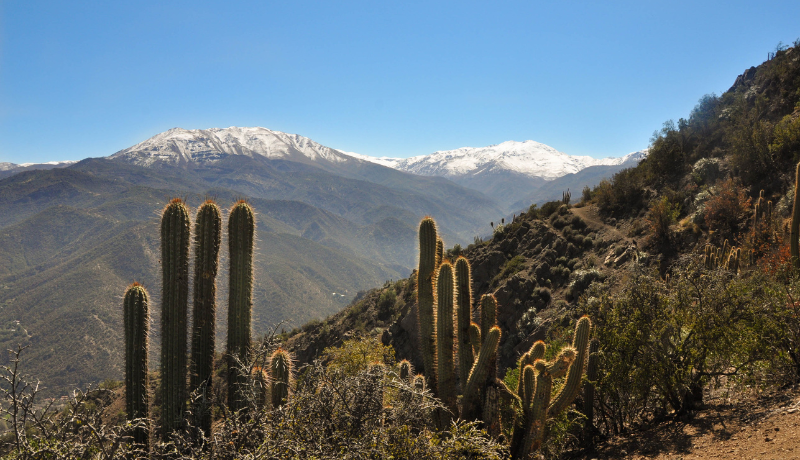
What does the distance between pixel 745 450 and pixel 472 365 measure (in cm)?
431

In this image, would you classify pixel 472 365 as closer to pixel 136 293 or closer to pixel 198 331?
pixel 198 331

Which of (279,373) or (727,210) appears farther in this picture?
(727,210)

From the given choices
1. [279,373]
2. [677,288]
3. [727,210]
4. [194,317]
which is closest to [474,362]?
[677,288]

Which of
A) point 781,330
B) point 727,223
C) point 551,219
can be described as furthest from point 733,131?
point 781,330

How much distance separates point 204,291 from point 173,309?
752mm

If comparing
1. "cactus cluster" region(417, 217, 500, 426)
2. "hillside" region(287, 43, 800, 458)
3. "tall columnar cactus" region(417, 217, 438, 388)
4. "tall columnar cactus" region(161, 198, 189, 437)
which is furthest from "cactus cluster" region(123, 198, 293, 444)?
"hillside" region(287, 43, 800, 458)

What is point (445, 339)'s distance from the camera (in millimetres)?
8242

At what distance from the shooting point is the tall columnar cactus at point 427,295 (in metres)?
8.69

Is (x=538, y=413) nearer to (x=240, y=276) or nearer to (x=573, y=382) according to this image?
(x=573, y=382)

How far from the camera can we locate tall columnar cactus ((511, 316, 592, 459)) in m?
7.25

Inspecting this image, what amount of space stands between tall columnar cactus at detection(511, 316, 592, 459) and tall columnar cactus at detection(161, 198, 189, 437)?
6.96m

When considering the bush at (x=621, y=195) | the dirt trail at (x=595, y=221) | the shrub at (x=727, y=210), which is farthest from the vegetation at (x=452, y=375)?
the bush at (x=621, y=195)

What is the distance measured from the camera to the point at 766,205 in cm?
1858

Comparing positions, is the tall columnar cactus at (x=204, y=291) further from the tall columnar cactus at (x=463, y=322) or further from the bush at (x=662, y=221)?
the bush at (x=662, y=221)
